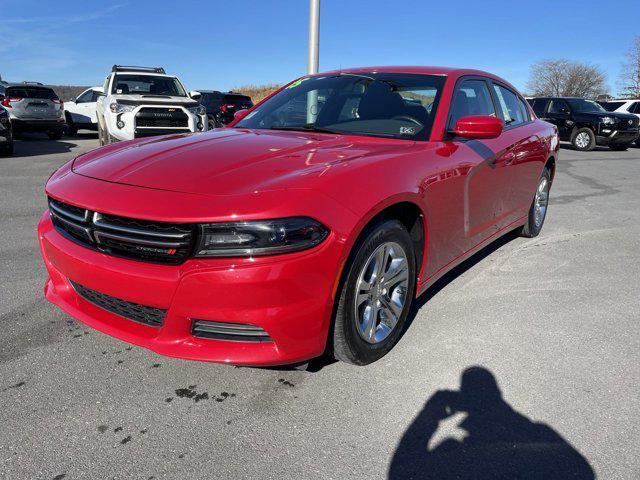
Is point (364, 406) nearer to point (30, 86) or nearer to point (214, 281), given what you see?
point (214, 281)

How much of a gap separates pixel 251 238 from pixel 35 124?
49.7ft

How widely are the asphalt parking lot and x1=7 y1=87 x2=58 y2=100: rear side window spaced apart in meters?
13.1

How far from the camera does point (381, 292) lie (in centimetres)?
263

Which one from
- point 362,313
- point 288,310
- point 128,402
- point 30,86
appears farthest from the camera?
point 30,86

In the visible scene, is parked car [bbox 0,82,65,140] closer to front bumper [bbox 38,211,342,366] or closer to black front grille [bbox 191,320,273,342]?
front bumper [bbox 38,211,342,366]

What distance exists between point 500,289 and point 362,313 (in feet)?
5.63

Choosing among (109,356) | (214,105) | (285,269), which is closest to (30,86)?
(214,105)

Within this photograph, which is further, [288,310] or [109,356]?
[109,356]

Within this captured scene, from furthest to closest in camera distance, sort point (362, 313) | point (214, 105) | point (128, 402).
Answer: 1. point (214, 105)
2. point (362, 313)
3. point (128, 402)

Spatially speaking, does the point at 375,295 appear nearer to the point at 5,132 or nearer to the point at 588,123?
the point at 5,132

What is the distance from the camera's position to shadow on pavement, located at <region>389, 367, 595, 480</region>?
75.8 inches

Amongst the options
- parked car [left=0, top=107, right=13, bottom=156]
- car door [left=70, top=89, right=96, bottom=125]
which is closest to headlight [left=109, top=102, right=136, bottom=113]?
parked car [left=0, top=107, right=13, bottom=156]

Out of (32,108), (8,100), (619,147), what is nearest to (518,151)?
(32,108)

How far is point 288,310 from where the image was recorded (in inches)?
81.4
